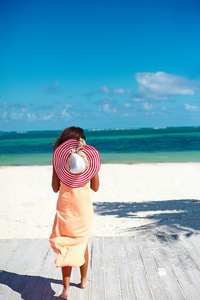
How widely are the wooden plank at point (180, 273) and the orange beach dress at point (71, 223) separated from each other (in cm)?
103

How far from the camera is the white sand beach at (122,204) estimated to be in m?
5.65

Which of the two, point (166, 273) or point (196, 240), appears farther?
point (196, 240)

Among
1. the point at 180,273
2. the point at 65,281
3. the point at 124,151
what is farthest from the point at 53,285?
the point at 124,151

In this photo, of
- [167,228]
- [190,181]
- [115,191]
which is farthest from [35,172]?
[167,228]

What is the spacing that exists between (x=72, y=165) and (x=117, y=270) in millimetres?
1428

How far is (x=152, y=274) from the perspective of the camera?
311 centimetres

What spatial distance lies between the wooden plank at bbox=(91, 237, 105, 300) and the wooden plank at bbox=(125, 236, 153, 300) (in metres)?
0.33

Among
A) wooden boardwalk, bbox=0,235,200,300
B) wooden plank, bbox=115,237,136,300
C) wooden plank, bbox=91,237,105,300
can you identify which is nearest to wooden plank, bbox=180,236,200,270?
wooden boardwalk, bbox=0,235,200,300

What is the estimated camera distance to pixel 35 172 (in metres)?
14.4

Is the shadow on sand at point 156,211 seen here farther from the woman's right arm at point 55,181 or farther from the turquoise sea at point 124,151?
the woman's right arm at point 55,181

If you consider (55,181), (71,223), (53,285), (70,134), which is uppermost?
(70,134)

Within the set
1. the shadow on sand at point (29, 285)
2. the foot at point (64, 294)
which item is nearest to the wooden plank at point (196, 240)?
the shadow on sand at point (29, 285)

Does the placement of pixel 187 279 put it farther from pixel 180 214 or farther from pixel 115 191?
pixel 115 191

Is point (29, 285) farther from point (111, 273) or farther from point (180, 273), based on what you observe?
point (180, 273)
